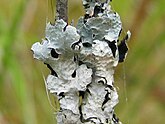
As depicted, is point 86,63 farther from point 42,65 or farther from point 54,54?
point 42,65

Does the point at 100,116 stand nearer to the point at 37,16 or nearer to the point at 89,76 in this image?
the point at 89,76

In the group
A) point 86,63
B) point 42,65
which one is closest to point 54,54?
point 86,63

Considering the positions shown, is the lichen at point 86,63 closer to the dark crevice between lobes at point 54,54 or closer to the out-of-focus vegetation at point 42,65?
the dark crevice between lobes at point 54,54

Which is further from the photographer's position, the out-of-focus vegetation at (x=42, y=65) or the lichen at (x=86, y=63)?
the out-of-focus vegetation at (x=42, y=65)

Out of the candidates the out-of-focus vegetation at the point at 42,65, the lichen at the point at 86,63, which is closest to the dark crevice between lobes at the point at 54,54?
the lichen at the point at 86,63

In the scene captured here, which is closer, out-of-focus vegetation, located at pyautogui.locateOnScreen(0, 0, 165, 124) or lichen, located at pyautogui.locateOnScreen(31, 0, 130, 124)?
lichen, located at pyautogui.locateOnScreen(31, 0, 130, 124)

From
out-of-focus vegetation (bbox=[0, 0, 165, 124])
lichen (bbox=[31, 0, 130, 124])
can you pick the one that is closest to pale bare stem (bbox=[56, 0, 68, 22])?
lichen (bbox=[31, 0, 130, 124])

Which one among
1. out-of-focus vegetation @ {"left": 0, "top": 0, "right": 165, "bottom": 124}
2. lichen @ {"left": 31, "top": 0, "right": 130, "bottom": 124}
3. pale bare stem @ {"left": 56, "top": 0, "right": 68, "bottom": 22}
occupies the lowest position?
lichen @ {"left": 31, "top": 0, "right": 130, "bottom": 124}

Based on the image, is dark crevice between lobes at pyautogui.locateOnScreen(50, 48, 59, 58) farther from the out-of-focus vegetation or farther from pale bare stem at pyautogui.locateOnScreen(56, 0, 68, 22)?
the out-of-focus vegetation
